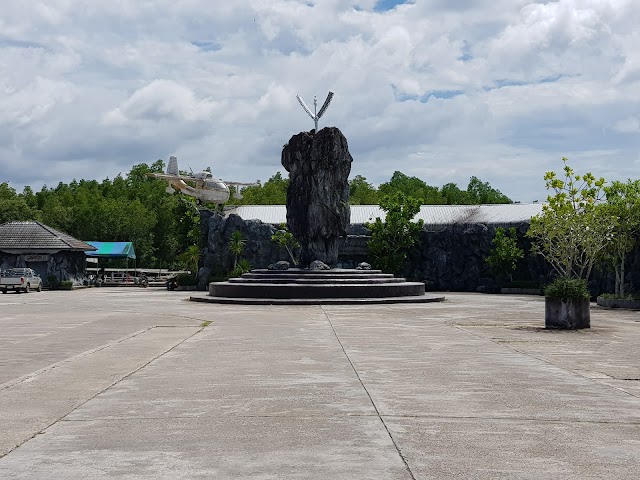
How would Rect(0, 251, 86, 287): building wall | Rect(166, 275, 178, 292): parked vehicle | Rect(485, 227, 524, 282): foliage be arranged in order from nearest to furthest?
Rect(485, 227, 524, 282): foliage, Rect(166, 275, 178, 292): parked vehicle, Rect(0, 251, 86, 287): building wall

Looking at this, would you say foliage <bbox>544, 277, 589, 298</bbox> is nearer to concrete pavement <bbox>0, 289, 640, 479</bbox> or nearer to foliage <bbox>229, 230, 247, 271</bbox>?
concrete pavement <bbox>0, 289, 640, 479</bbox>

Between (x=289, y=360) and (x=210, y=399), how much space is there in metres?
3.84

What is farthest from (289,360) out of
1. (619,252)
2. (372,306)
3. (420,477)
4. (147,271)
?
(147,271)

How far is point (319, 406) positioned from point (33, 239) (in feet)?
185

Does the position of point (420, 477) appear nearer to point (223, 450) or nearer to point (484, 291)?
point (223, 450)

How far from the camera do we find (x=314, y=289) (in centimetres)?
3169

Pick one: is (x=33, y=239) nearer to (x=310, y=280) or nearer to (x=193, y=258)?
(x=193, y=258)

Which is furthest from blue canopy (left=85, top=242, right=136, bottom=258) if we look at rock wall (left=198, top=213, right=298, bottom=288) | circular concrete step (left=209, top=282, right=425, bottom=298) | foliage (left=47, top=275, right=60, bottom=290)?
circular concrete step (left=209, top=282, right=425, bottom=298)

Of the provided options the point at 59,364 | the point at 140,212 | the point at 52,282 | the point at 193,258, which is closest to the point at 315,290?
the point at 59,364

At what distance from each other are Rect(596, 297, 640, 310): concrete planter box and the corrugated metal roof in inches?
831

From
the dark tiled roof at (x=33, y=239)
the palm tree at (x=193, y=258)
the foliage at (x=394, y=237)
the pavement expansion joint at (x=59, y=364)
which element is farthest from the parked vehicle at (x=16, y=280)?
the pavement expansion joint at (x=59, y=364)

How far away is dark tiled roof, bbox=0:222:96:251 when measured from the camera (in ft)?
194

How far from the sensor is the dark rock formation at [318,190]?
36938 millimetres

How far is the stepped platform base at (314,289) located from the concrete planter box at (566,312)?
12123 millimetres
